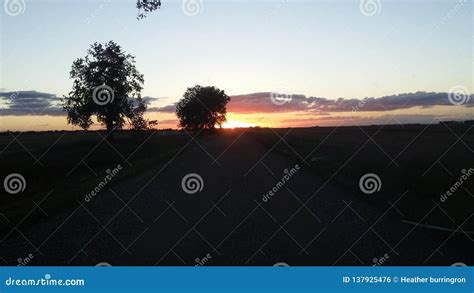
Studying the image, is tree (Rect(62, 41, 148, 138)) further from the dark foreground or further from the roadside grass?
the dark foreground

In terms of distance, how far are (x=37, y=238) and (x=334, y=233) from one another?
7.74 meters

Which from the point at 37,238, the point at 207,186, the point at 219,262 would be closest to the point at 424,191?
the point at 207,186

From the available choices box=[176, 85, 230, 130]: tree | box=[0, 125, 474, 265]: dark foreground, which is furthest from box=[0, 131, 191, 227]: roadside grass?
box=[176, 85, 230, 130]: tree

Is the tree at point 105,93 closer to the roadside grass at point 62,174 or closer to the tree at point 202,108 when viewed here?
the roadside grass at point 62,174

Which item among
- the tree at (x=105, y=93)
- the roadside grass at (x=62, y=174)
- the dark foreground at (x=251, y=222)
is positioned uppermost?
the tree at (x=105, y=93)

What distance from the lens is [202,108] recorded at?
102375mm

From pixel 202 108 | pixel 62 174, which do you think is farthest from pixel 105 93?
pixel 202 108

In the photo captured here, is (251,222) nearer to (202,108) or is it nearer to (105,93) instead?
(105,93)

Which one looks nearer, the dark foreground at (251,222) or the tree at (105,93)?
the dark foreground at (251,222)

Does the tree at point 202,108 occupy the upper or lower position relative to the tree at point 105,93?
upper

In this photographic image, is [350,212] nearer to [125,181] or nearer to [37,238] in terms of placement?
[37,238]

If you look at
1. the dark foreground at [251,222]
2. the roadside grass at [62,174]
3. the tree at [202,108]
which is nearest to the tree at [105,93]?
the roadside grass at [62,174]

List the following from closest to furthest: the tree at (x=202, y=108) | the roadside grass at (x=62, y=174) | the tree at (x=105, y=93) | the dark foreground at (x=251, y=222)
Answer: the dark foreground at (x=251, y=222) < the roadside grass at (x=62, y=174) < the tree at (x=105, y=93) < the tree at (x=202, y=108)

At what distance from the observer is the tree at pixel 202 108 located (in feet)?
336
